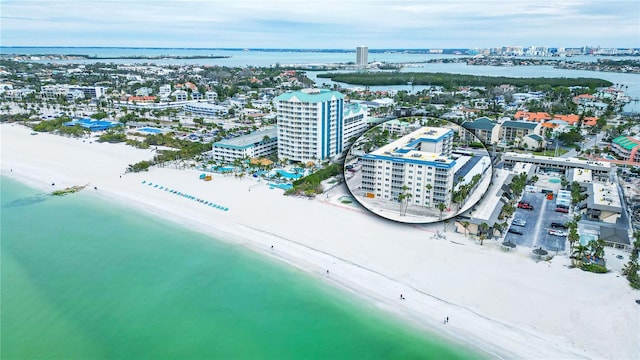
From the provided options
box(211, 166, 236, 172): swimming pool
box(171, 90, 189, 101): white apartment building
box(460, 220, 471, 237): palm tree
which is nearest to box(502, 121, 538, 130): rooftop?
box(460, 220, 471, 237): palm tree

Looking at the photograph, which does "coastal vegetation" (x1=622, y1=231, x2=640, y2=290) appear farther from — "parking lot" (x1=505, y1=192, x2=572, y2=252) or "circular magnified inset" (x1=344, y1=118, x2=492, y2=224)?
"circular magnified inset" (x1=344, y1=118, x2=492, y2=224)

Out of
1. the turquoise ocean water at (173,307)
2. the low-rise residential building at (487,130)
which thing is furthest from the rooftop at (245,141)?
the low-rise residential building at (487,130)

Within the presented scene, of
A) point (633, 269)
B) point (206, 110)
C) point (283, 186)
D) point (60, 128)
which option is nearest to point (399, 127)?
point (283, 186)

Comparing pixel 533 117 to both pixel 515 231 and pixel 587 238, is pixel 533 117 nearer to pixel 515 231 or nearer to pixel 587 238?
pixel 587 238

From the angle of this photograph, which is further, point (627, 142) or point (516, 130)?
point (516, 130)

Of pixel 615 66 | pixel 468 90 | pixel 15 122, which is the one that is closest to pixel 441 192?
pixel 15 122
